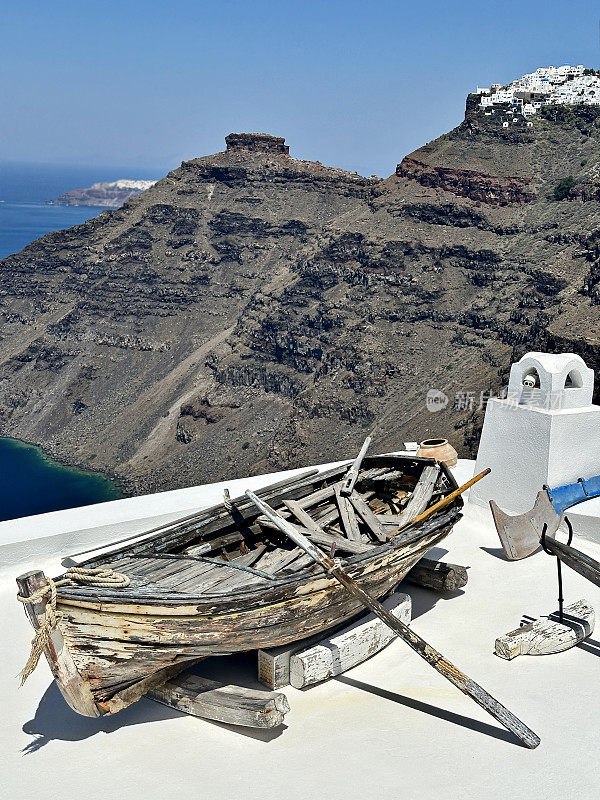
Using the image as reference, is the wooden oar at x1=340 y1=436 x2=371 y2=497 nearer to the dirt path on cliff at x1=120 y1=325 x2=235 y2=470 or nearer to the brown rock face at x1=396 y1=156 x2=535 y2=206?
the dirt path on cliff at x1=120 y1=325 x2=235 y2=470

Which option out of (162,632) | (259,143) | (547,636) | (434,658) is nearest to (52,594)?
(162,632)

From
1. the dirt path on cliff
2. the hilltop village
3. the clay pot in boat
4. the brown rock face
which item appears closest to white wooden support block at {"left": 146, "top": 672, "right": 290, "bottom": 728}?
the clay pot in boat

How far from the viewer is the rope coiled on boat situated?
3996mm

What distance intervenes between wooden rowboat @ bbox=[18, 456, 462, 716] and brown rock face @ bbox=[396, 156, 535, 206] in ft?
168

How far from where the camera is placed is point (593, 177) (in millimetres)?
48531

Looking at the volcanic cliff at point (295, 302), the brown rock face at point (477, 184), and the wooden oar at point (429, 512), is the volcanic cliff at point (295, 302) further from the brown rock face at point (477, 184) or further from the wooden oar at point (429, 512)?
the wooden oar at point (429, 512)

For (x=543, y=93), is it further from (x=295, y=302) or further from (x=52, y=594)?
(x=52, y=594)

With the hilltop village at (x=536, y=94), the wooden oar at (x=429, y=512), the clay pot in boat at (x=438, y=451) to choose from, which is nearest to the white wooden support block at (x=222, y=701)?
the wooden oar at (x=429, y=512)

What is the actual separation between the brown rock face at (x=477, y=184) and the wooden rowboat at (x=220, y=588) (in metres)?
51.1

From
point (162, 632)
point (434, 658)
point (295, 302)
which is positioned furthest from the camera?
point (295, 302)

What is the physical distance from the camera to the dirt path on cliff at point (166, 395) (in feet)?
175

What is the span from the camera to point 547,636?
5176mm

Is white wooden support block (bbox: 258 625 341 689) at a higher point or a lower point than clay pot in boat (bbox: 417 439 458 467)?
lower

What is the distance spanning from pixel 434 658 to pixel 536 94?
63013mm
